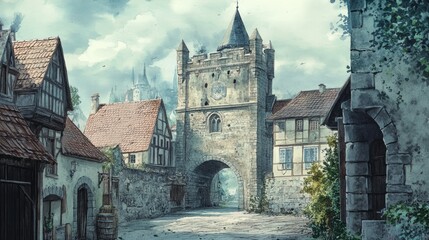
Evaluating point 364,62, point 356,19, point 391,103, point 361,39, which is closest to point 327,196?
point 391,103

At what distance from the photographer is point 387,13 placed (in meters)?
11.5

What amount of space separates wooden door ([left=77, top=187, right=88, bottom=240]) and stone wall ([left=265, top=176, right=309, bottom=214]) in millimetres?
18525

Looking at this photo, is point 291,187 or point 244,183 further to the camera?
point 244,183

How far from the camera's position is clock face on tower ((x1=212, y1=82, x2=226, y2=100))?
45.8 m

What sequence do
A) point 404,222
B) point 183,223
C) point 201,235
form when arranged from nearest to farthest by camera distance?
point 404,222 < point 201,235 < point 183,223

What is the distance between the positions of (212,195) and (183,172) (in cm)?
546

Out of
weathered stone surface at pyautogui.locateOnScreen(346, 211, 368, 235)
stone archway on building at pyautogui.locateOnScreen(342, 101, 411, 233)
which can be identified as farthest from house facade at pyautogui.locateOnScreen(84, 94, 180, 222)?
stone archway on building at pyautogui.locateOnScreen(342, 101, 411, 233)

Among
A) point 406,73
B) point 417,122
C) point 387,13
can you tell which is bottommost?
point 417,122

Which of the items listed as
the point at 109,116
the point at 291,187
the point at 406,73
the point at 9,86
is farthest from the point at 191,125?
the point at 406,73

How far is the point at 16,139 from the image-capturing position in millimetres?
13898

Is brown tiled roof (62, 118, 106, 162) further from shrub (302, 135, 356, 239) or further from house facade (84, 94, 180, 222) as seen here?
house facade (84, 94, 180, 222)

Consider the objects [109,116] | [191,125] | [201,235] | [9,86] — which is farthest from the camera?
[191,125]

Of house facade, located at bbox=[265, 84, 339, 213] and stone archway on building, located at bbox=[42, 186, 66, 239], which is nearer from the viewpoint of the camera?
stone archway on building, located at bbox=[42, 186, 66, 239]

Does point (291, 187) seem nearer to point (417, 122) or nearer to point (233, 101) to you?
point (233, 101)
